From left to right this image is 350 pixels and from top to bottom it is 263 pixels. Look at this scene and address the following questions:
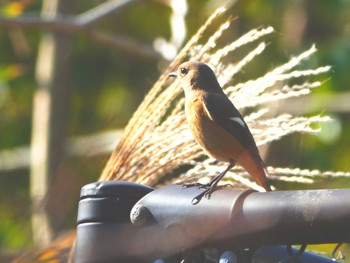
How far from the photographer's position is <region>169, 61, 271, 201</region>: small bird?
8.62 feet

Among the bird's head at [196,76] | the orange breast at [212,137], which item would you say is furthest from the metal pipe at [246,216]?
the bird's head at [196,76]

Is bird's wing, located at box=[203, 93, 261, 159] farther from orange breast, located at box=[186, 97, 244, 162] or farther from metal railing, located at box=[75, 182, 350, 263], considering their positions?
metal railing, located at box=[75, 182, 350, 263]

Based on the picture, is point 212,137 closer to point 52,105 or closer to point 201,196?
point 201,196

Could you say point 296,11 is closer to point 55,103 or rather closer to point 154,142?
point 55,103

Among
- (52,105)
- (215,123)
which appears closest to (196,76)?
(215,123)

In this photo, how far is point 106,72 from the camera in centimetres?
849

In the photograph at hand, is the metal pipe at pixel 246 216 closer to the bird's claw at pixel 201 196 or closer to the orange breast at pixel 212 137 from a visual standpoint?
the bird's claw at pixel 201 196

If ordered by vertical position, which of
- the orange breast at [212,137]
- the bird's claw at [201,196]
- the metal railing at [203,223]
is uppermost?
the orange breast at [212,137]

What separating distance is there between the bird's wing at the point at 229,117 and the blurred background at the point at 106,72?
226 centimetres

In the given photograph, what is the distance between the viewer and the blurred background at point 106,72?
5.79 m

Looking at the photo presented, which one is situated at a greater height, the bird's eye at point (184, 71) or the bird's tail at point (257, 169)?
the bird's eye at point (184, 71)

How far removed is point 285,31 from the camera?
7.28m

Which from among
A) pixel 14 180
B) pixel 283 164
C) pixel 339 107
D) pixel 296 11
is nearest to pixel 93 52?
pixel 14 180

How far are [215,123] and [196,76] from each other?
0.15 metres
